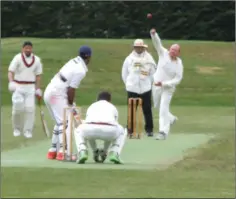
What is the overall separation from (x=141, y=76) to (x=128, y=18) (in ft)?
139

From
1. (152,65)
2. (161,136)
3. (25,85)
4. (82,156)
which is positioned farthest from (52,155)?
(152,65)

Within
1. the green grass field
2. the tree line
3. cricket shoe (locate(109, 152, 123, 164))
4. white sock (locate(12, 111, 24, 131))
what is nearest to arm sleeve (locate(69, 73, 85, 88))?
the green grass field

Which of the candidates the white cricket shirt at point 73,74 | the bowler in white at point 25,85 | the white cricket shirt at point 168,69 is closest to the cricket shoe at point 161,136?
the white cricket shirt at point 168,69

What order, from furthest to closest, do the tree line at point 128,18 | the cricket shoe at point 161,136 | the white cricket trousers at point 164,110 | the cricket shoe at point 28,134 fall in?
the tree line at point 128,18 → the cricket shoe at point 28,134 → the white cricket trousers at point 164,110 → the cricket shoe at point 161,136

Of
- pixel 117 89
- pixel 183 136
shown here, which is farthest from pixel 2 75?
pixel 183 136

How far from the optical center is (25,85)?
719 inches

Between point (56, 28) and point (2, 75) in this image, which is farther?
point (56, 28)

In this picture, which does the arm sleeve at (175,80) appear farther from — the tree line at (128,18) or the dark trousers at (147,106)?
the tree line at (128,18)

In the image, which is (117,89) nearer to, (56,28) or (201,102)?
(201,102)

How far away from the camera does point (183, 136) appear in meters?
18.4

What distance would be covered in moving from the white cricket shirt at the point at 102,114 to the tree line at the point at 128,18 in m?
43.6

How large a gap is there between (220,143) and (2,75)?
20.0 m

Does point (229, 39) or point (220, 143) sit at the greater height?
point (229, 39)

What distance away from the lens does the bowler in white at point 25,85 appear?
710 inches
